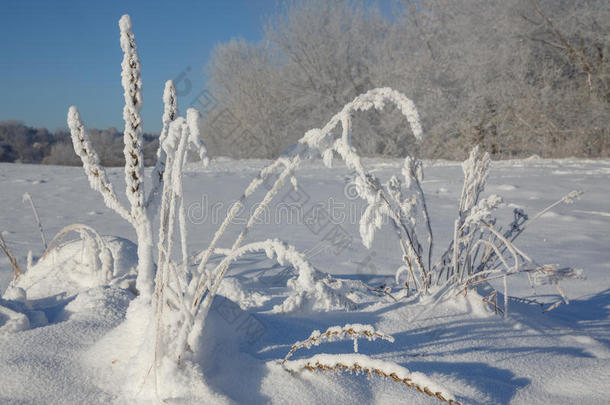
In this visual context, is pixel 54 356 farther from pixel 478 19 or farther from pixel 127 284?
pixel 478 19

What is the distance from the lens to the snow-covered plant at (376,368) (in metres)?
0.77

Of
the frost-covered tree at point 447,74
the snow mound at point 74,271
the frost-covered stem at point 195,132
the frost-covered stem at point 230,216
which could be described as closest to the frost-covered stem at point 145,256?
the frost-covered stem at point 230,216

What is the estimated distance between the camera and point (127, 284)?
5.42 feet

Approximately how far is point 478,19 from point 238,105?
9488 millimetres

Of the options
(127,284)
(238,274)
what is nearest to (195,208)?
(238,274)

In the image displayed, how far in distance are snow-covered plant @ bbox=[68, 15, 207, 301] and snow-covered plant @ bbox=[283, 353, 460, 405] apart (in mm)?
423

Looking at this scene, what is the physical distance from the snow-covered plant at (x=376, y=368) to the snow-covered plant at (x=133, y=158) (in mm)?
423

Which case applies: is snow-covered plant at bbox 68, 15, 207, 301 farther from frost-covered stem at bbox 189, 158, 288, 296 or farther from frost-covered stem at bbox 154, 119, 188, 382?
frost-covered stem at bbox 189, 158, 288, 296

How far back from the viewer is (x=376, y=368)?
826 mm

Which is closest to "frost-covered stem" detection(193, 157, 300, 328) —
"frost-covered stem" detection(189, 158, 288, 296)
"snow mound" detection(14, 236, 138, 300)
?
"frost-covered stem" detection(189, 158, 288, 296)

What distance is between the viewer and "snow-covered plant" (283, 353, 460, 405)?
773 millimetres

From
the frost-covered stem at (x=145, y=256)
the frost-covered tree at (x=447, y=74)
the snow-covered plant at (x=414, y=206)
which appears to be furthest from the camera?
the frost-covered tree at (x=447, y=74)

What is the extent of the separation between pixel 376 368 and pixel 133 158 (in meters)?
0.66

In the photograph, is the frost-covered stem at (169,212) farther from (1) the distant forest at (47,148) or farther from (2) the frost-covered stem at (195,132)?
(1) the distant forest at (47,148)
